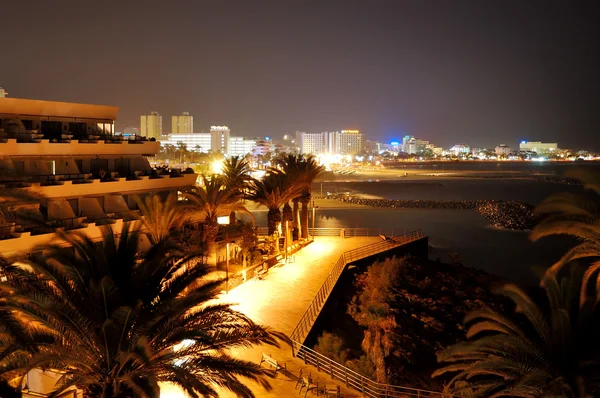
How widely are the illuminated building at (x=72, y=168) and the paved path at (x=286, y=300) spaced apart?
5887 millimetres

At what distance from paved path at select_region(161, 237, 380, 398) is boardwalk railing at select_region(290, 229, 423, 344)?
0.32m

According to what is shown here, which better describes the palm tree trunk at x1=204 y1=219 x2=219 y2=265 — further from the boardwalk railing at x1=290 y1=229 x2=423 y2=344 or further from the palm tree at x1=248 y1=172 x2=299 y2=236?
the palm tree at x1=248 y1=172 x2=299 y2=236

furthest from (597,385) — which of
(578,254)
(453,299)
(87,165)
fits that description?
(87,165)

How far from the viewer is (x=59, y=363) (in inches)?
324

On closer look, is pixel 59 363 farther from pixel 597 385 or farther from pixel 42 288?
pixel 597 385

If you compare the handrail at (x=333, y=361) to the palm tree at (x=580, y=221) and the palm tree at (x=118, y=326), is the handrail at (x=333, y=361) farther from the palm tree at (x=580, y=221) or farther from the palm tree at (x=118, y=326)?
the palm tree at (x=118, y=326)

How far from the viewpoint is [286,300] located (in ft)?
63.9

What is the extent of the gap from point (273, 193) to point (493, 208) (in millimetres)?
48537

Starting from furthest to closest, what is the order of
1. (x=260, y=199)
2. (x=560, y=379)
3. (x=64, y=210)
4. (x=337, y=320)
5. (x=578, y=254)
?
(x=260, y=199)
(x=337, y=320)
(x=64, y=210)
(x=578, y=254)
(x=560, y=379)

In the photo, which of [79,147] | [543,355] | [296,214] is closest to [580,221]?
[543,355]

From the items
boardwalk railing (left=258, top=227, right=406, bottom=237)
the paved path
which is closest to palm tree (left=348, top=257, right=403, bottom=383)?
the paved path

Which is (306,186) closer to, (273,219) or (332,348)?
(273,219)

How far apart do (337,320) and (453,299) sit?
7.11m

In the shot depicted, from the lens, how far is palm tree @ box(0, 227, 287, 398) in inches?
314
